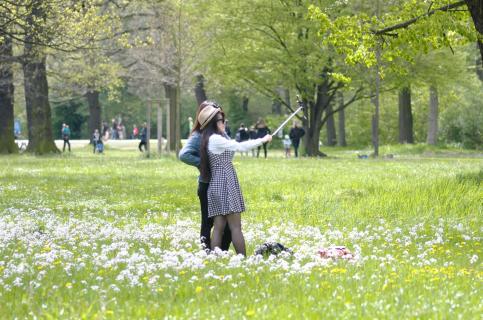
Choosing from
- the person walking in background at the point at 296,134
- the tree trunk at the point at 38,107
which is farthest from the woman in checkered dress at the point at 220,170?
the person walking in background at the point at 296,134

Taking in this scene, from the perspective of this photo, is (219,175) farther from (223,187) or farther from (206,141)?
(206,141)

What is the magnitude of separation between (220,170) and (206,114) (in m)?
0.61

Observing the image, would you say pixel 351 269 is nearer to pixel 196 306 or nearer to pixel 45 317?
pixel 196 306

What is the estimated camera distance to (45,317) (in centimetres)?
679

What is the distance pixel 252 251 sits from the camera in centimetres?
1116

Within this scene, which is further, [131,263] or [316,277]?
[131,263]

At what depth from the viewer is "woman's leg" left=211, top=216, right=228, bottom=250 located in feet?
34.1

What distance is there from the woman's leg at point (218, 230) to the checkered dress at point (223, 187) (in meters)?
0.14

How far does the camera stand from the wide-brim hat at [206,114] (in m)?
10.2

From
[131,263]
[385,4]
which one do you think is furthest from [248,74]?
[131,263]

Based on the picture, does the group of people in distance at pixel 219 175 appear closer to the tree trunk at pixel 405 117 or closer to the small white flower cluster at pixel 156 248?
the small white flower cluster at pixel 156 248

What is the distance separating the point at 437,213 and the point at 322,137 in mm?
55110

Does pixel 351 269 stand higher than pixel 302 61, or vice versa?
pixel 302 61

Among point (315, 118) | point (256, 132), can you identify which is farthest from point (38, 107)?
point (315, 118)
